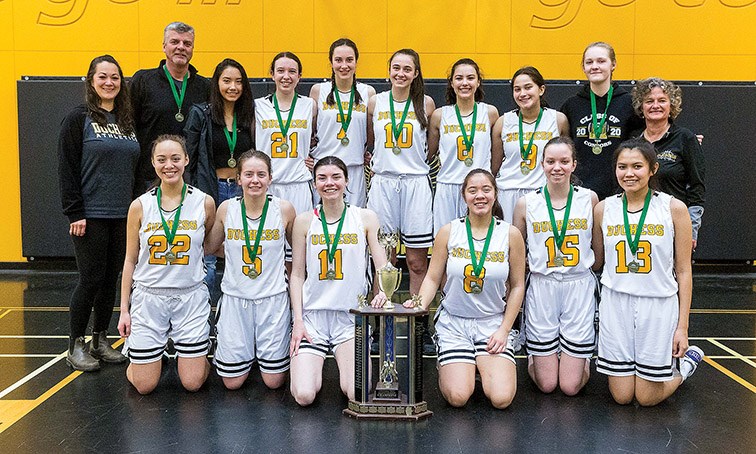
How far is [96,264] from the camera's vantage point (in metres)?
5.30

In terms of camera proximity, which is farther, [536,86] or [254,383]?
[536,86]

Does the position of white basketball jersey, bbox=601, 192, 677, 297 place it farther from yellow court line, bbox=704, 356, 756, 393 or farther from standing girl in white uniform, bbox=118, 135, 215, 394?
standing girl in white uniform, bbox=118, 135, 215, 394

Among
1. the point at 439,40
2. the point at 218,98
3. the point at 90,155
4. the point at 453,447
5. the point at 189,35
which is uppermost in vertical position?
the point at 439,40

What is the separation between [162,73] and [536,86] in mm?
2681

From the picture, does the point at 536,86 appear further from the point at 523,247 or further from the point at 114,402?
the point at 114,402

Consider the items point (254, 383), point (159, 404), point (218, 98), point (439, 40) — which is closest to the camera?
point (159, 404)

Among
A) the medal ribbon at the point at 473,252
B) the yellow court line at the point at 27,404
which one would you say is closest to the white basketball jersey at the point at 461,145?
the medal ribbon at the point at 473,252

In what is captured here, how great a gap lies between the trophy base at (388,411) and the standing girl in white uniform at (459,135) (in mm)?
1877

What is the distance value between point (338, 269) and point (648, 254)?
182 centimetres

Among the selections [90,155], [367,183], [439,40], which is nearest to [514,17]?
[439,40]

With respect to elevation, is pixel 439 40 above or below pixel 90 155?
above

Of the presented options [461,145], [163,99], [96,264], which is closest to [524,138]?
[461,145]

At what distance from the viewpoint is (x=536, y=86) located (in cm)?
557

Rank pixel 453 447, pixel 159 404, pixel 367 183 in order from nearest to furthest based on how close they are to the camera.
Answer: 1. pixel 453 447
2. pixel 159 404
3. pixel 367 183
